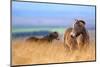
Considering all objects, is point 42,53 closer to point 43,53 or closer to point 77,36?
point 43,53

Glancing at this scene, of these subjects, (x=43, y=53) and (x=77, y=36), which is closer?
(x=43, y=53)

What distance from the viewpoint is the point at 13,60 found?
7.95 ft

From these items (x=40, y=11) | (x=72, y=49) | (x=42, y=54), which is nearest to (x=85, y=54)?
(x=72, y=49)

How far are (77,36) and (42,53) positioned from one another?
513mm

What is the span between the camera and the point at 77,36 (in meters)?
2.74

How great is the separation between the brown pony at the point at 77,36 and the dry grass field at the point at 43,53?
0.07 metres

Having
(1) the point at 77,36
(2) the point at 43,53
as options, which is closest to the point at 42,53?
(2) the point at 43,53

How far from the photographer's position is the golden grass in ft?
8.04

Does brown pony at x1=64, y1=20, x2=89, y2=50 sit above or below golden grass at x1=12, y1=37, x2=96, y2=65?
above

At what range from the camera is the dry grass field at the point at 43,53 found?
245cm

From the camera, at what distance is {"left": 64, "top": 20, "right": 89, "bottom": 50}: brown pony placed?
2.70 m

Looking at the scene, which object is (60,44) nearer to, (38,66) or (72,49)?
(72,49)

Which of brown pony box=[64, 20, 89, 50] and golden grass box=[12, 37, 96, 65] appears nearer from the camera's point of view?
golden grass box=[12, 37, 96, 65]

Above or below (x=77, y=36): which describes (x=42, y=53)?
below
